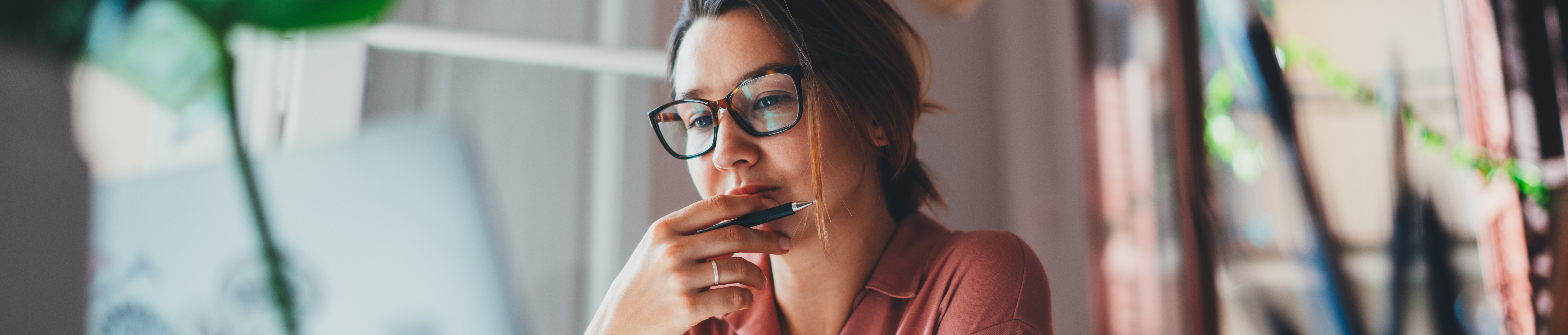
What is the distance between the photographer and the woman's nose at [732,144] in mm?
716

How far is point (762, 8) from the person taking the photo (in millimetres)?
742

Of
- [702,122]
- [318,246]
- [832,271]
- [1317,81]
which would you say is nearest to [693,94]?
[702,122]

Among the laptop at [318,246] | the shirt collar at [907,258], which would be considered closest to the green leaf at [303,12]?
the laptop at [318,246]

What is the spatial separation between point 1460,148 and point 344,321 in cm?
205

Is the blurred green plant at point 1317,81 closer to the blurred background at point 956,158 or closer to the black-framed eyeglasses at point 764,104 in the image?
the blurred background at point 956,158

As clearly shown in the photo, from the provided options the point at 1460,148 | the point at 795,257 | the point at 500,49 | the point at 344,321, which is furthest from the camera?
the point at 1460,148

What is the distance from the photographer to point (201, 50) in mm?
886

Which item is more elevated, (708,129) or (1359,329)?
(708,129)

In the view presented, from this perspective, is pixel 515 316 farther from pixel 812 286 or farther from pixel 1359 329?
pixel 1359 329

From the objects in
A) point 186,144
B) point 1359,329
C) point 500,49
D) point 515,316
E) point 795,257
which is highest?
point 500,49

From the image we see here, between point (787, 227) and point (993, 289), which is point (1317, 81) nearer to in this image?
point (993, 289)

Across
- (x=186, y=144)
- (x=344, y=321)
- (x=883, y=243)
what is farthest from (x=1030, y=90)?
(x=186, y=144)

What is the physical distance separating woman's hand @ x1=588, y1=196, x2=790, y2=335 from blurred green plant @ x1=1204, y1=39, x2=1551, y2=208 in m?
1.18

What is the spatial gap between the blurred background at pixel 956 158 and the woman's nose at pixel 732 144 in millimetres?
244
